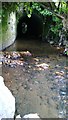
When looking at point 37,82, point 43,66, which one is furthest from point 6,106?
point 43,66

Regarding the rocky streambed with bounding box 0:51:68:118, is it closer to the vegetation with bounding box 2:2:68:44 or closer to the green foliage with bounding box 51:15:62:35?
the vegetation with bounding box 2:2:68:44

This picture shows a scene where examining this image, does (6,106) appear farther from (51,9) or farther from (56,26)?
(56,26)

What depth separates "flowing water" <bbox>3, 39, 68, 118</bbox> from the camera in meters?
5.57

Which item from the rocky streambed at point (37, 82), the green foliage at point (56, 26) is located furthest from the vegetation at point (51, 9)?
the rocky streambed at point (37, 82)

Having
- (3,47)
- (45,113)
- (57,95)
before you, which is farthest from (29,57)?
(45,113)

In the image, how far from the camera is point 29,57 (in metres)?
10.6

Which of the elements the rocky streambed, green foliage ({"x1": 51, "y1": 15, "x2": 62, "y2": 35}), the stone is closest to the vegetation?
green foliage ({"x1": 51, "y1": 15, "x2": 62, "y2": 35})

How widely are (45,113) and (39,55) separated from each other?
580 cm

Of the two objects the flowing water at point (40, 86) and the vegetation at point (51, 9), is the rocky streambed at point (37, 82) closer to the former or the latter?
the flowing water at point (40, 86)

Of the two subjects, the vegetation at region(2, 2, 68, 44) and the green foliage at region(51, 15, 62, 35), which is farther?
the green foliage at region(51, 15, 62, 35)

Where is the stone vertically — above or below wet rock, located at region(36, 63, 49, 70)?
above

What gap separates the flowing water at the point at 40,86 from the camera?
5570mm

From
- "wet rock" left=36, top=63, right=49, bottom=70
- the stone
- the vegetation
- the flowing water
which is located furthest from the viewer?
"wet rock" left=36, top=63, right=49, bottom=70

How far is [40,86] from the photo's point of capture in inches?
279
